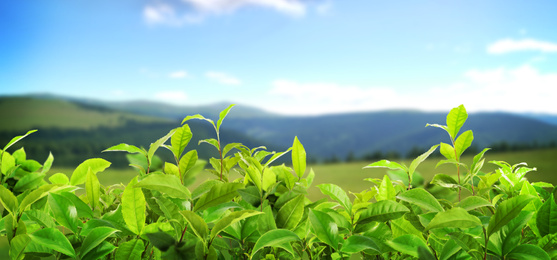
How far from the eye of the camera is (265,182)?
1.92ft

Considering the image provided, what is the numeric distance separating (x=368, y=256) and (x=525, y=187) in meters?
0.31

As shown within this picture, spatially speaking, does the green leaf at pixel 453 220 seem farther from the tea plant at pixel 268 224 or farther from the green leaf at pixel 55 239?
the green leaf at pixel 55 239

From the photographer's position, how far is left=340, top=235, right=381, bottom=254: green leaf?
1.59ft

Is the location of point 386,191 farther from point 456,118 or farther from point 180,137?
point 180,137

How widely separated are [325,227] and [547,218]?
0.36 m

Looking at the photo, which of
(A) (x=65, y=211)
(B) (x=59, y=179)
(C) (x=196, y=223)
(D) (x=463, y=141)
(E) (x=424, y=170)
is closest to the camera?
(C) (x=196, y=223)

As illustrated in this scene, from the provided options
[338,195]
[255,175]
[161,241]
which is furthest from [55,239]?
[338,195]

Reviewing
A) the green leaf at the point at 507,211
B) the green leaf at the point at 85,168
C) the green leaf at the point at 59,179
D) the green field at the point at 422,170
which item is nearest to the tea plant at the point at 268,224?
the green leaf at the point at 507,211

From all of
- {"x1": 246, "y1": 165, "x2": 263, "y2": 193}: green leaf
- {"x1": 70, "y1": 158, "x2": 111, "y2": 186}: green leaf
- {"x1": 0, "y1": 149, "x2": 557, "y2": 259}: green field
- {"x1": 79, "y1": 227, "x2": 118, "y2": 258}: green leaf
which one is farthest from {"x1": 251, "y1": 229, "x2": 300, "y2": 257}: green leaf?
{"x1": 0, "y1": 149, "x2": 557, "y2": 259}: green field

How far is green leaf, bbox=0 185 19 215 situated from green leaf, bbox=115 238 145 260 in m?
0.21

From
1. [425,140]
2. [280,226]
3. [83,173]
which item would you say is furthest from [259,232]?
[425,140]

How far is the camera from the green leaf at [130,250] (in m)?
0.54

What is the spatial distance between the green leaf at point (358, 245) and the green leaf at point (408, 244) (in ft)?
0.09

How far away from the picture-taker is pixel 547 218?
539 mm
